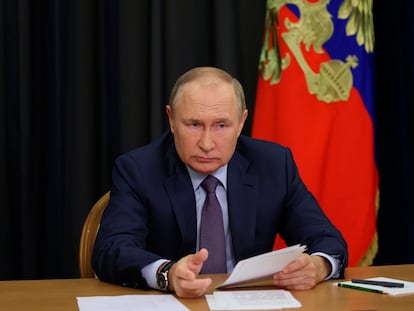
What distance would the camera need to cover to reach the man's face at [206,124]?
254 centimetres

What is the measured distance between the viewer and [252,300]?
2002 millimetres

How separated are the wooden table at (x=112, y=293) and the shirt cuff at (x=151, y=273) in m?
0.03

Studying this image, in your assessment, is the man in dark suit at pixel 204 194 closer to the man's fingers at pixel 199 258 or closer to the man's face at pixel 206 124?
the man's face at pixel 206 124

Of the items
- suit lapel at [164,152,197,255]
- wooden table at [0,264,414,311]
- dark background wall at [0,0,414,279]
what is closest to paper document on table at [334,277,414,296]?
wooden table at [0,264,414,311]

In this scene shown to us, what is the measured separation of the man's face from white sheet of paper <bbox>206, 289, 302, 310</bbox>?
580 millimetres

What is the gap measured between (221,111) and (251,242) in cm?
48

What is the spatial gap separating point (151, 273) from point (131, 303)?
0.23 meters

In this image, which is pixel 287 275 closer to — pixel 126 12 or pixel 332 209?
pixel 332 209

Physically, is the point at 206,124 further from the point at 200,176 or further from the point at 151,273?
the point at 151,273

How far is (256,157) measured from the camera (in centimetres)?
283

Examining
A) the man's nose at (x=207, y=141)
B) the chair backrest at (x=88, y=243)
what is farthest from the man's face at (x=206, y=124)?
the chair backrest at (x=88, y=243)

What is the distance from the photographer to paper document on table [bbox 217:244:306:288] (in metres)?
2.05

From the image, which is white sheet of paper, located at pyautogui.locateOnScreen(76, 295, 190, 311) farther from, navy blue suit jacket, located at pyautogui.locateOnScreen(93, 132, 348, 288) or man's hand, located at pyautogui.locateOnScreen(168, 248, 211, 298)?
navy blue suit jacket, located at pyautogui.locateOnScreen(93, 132, 348, 288)

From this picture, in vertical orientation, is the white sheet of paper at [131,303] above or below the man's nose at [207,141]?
below
